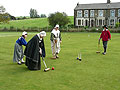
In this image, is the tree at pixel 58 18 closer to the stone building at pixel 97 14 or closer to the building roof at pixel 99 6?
the stone building at pixel 97 14

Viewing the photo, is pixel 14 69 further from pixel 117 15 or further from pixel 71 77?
pixel 117 15

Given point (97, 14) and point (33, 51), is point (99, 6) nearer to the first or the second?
point (97, 14)

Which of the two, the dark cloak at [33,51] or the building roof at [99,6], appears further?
the building roof at [99,6]

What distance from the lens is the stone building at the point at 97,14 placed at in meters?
61.4

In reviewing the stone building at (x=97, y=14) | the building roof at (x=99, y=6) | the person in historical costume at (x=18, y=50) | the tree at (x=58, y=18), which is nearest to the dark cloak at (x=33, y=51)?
the person in historical costume at (x=18, y=50)

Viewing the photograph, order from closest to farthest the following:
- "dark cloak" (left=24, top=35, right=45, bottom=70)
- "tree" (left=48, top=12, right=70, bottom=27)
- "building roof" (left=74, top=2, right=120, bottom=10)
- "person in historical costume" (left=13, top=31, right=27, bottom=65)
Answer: "dark cloak" (left=24, top=35, right=45, bottom=70) < "person in historical costume" (left=13, top=31, right=27, bottom=65) < "tree" (left=48, top=12, right=70, bottom=27) < "building roof" (left=74, top=2, right=120, bottom=10)

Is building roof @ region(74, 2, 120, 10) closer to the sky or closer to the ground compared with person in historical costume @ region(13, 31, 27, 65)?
closer to the sky

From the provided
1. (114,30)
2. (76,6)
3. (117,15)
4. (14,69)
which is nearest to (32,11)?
(76,6)

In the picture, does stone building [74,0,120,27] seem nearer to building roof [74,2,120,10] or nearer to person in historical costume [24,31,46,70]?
building roof [74,2,120,10]

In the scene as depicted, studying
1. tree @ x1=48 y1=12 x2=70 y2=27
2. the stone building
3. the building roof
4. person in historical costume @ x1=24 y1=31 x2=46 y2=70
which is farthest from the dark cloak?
the building roof

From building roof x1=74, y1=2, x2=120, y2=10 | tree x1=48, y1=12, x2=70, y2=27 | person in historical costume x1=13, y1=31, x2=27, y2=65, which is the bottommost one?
person in historical costume x1=13, y1=31, x2=27, y2=65

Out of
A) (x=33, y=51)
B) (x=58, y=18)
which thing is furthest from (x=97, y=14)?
(x=33, y=51)

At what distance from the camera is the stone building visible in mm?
61375

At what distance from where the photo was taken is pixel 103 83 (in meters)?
7.40
